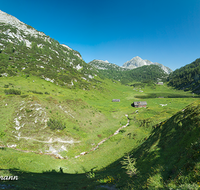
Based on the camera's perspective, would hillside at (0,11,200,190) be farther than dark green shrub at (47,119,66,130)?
No

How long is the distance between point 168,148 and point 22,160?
111ft

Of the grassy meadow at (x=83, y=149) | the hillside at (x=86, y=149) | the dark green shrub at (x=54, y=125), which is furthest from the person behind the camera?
the dark green shrub at (x=54, y=125)

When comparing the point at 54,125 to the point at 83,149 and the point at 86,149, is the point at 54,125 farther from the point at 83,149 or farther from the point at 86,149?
the point at 86,149

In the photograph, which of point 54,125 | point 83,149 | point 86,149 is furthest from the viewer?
point 54,125

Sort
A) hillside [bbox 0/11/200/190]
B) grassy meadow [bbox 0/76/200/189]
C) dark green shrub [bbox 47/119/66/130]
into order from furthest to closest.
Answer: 1. dark green shrub [bbox 47/119/66/130]
2. grassy meadow [bbox 0/76/200/189]
3. hillside [bbox 0/11/200/190]

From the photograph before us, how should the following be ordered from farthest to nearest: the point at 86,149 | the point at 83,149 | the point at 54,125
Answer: the point at 54,125
the point at 86,149
the point at 83,149

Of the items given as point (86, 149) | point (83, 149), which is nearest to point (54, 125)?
point (83, 149)

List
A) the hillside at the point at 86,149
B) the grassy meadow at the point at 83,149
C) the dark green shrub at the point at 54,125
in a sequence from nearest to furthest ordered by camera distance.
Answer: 1. the hillside at the point at 86,149
2. the grassy meadow at the point at 83,149
3. the dark green shrub at the point at 54,125

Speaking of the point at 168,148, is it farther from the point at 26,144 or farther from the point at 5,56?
the point at 5,56

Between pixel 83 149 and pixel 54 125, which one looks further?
pixel 54 125

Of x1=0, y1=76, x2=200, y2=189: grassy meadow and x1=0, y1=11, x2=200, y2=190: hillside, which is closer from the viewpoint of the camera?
x1=0, y1=11, x2=200, y2=190: hillside

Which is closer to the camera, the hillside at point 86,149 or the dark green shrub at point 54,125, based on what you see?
the hillside at point 86,149

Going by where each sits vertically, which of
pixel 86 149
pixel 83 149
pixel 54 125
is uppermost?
pixel 54 125

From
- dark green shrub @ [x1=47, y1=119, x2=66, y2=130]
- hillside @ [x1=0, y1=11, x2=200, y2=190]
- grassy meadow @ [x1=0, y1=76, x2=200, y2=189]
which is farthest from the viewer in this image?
dark green shrub @ [x1=47, y1=119, x2=66, y2=130]
